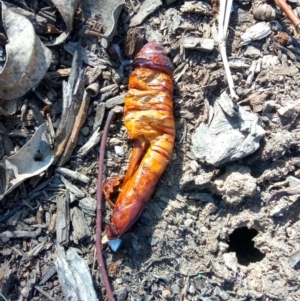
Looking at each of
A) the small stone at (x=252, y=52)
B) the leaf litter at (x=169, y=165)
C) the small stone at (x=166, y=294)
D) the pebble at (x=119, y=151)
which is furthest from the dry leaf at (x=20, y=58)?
the small stone at (x=166, y=294)

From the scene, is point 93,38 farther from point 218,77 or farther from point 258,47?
point 258,47

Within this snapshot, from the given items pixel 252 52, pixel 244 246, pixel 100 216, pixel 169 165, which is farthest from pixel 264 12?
pixel 100 216

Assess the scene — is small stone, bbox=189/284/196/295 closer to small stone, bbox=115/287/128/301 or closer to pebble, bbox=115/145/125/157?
small stone, bbox=115/287/128/301

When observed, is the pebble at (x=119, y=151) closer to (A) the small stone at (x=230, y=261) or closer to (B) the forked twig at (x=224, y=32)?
(B) the forked twig at (x=224, y=32)

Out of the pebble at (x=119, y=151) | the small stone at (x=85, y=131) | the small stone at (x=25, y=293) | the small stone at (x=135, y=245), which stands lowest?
the small stone at (x=25, y=293)

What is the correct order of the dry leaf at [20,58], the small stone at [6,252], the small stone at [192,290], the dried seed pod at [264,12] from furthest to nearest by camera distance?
the dried seed pod at [264,12]
the small stone at [192,290]
the small stone at [6,252]
the dry leaf at [20,58]

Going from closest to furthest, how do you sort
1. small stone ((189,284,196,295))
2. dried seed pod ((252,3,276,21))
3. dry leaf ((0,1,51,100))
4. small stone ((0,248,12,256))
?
dry leaf ((0,1,51,100)) < small stone ((0,248,12,256)) < small stone ((189,284,196,295)) < dried seed pod ((252,3,276,21))

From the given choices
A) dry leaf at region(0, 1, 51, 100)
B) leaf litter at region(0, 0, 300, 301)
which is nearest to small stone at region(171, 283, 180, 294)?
leaf litter at region(0, 0, 300, 301)
